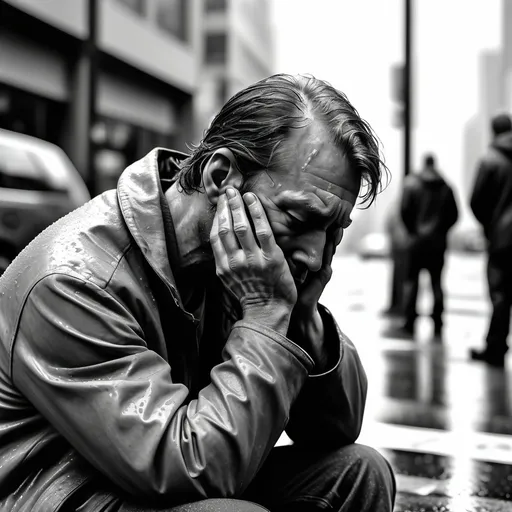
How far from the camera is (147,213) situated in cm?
183

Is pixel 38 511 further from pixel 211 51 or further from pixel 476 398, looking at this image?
pixel 211 51

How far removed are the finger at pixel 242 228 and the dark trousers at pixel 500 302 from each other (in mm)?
6043

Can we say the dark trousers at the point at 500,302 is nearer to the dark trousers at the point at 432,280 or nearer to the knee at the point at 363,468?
the dark trousers at the point at 432,280

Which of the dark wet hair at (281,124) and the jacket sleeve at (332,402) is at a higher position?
the dark wet hair at (281,124)

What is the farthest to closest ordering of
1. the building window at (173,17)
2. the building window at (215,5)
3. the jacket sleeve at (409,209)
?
the building window at (215,5)
the building window at (173,17)
the jacket sleeve at (409,209)

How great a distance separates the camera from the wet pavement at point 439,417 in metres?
3.41

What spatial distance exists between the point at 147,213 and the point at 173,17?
18276mm

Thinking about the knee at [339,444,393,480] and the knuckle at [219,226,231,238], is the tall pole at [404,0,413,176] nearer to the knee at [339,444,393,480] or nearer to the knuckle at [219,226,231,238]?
the knee at [339,444,393,480]

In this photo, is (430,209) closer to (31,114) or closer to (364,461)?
(364,461)

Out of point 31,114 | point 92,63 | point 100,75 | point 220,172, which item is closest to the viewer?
point 220,172

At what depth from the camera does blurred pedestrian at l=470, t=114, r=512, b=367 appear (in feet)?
24.4

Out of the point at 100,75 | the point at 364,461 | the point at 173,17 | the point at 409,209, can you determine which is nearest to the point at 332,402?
the point at 364,461

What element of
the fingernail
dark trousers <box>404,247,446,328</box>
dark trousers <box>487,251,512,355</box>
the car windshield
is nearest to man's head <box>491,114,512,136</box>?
dark trousers <box>487,251,512,355</box>

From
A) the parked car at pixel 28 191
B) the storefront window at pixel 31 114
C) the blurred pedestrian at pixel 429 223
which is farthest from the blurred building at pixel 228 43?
the parked car at pixel 28 191
